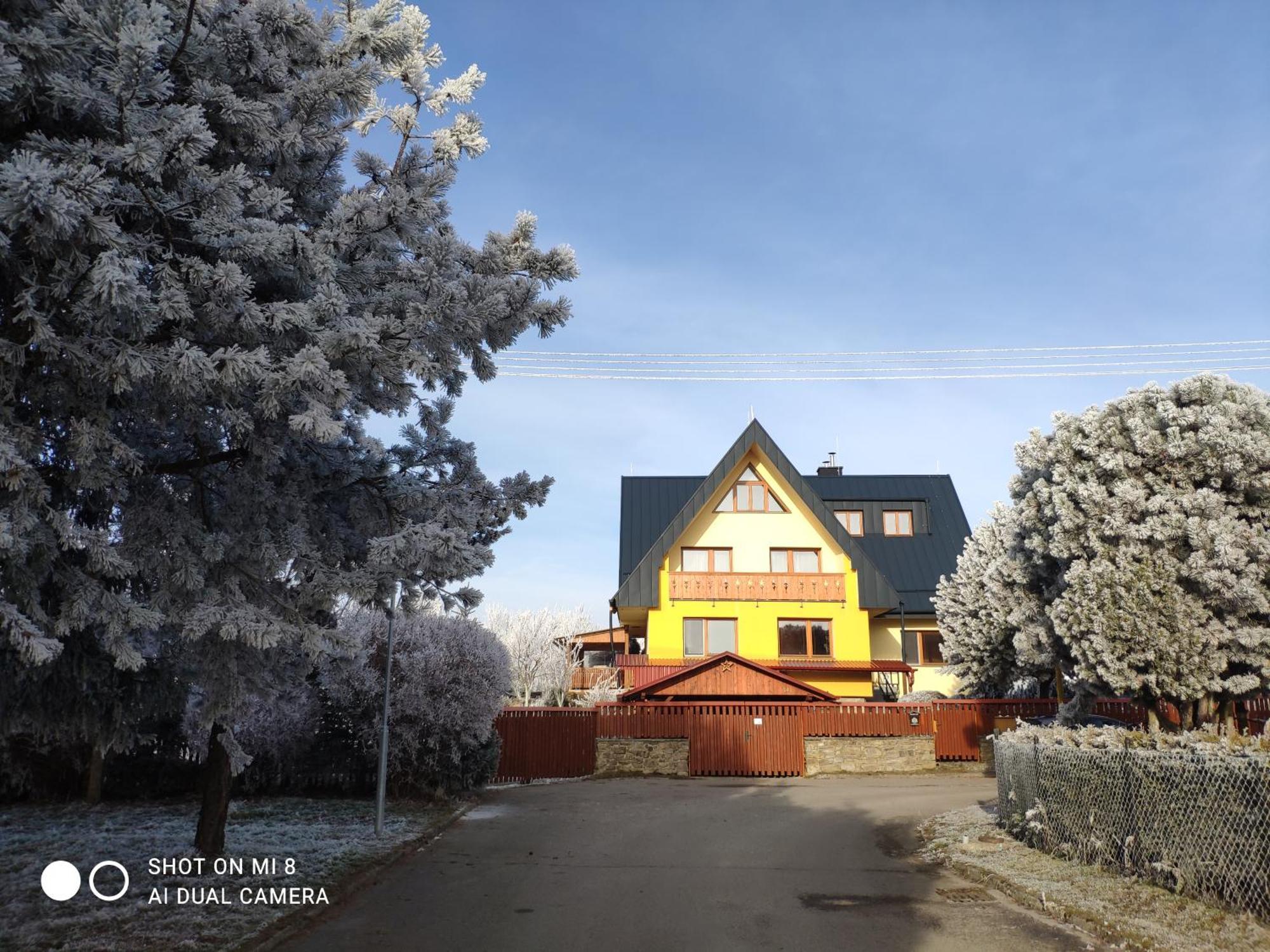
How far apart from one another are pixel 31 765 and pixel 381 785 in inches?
304

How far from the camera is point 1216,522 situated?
13.8m

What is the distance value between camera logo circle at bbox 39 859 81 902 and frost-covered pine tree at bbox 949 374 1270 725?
14129mm

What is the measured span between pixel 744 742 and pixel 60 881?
18.5 metres

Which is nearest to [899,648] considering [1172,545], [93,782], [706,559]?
[706,559]

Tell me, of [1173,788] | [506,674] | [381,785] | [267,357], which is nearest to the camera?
[267,357]

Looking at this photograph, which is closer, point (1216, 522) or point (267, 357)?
point (267, 357)

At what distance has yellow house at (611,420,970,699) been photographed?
3238 centimetres

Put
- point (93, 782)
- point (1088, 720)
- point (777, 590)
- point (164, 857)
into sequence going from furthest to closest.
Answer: point (777, 590) < point (1088, 720) < point (93, 782) < point (164, 857)

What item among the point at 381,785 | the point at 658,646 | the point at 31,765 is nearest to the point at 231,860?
the point at 381,785

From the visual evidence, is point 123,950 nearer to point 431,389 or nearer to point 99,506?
point 99,506

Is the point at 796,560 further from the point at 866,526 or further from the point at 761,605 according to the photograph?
the point at 866,526

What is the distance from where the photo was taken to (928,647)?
3594 cm

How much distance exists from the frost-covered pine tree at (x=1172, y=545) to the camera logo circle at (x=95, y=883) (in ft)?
44.9

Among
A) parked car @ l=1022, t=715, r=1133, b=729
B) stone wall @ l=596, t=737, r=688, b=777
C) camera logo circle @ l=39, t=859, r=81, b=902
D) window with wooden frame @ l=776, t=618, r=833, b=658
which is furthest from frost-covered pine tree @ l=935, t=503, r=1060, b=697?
camera logo circle @ l=39, t=859, r=81, b=902
